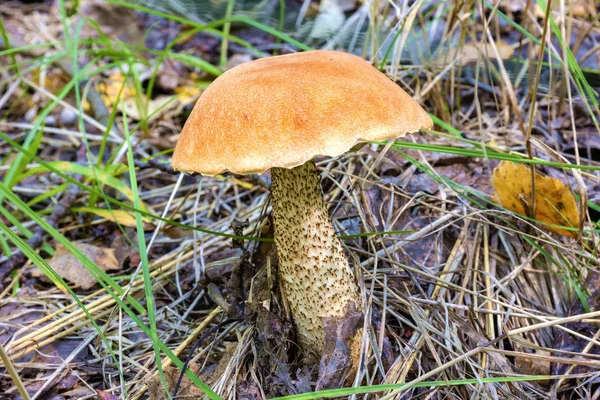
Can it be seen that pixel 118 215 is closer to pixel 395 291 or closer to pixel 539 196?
pixel 395 291

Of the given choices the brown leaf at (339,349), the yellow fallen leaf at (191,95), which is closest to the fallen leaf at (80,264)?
the brown leaf at (339,349)

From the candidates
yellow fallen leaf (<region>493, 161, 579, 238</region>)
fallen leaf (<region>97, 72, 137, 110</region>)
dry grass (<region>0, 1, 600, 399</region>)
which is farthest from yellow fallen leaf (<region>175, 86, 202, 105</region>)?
yellow fallen leaf (<region>493, 161, 579, 238</region>)

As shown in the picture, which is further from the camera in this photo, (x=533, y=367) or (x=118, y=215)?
(x=118, y=215)

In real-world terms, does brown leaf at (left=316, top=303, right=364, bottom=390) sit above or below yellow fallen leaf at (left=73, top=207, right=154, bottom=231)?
above

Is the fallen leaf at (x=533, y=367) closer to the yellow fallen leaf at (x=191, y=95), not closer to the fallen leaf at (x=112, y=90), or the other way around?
the yellow fallen leaf at (x=191, y=95)

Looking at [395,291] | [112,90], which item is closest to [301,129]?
[395,291]

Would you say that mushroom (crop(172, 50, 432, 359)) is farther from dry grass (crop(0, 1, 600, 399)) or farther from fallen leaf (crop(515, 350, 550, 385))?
fallen leaf (crop(515, 350, 550, 385))
